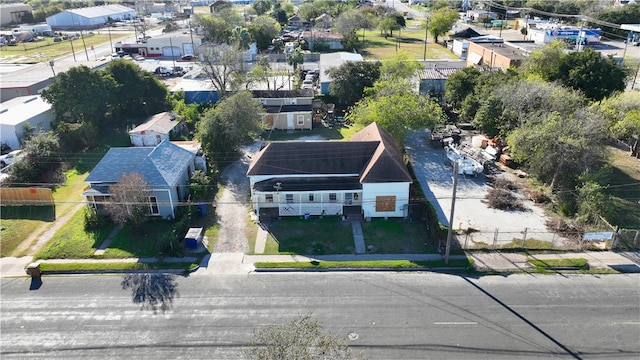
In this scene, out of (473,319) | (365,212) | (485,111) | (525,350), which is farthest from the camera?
(485,111)

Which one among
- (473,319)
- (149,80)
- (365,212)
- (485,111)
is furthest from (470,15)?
(473,319)

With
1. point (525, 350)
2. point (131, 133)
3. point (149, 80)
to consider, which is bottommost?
point (525, 350)

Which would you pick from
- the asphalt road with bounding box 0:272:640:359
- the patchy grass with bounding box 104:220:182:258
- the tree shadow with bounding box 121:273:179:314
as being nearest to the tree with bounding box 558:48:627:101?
the asphalt road with bounding box 0:272:640:359

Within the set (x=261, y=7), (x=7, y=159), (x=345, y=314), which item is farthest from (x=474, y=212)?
(x=261, y=7)

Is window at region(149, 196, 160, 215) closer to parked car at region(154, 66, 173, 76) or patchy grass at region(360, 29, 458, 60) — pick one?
parked car at region(154, 66, 173, 76)

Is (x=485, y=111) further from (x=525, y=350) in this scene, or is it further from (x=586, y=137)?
(x=525, y=350)

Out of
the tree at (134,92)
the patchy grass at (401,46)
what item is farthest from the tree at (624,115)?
the patchy grass at (401,46)
